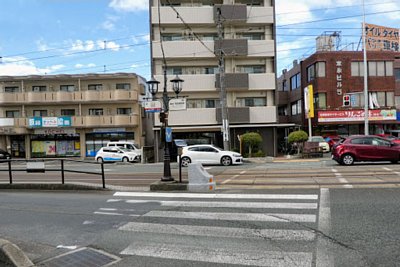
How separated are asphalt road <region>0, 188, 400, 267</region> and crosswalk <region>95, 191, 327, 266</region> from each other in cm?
2

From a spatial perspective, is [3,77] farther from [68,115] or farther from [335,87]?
[335,87]

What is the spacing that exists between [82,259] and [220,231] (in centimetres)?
235

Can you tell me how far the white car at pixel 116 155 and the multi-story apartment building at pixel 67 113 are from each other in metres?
5.39

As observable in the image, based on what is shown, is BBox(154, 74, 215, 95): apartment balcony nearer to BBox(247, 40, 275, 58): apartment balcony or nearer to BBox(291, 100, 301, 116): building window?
BBox(247, 40, 275, 58): apartment balcony

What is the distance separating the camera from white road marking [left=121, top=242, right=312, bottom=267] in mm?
4719

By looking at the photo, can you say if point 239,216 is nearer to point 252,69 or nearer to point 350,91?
point 252,69

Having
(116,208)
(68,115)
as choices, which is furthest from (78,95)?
(116,208)

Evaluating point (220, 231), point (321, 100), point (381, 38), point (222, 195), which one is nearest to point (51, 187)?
point (222, 195)

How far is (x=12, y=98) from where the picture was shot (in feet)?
118

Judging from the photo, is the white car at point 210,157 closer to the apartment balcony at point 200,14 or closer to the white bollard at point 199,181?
the white bollard at point 199,181

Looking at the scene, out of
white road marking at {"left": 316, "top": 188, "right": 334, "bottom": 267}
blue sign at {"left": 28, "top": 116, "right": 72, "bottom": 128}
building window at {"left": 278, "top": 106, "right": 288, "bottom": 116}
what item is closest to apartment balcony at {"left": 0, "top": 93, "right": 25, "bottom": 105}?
→ blue sign at {"left": 28, "top": 116, "right": 72, "bottom": 128}

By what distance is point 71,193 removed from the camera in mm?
11359

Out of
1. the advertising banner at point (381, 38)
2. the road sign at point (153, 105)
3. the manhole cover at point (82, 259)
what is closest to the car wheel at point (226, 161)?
the road sign at point (153, 105)

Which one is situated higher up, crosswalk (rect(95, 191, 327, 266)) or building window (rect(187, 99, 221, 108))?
building window (rect(187, 99, 221, 108))
